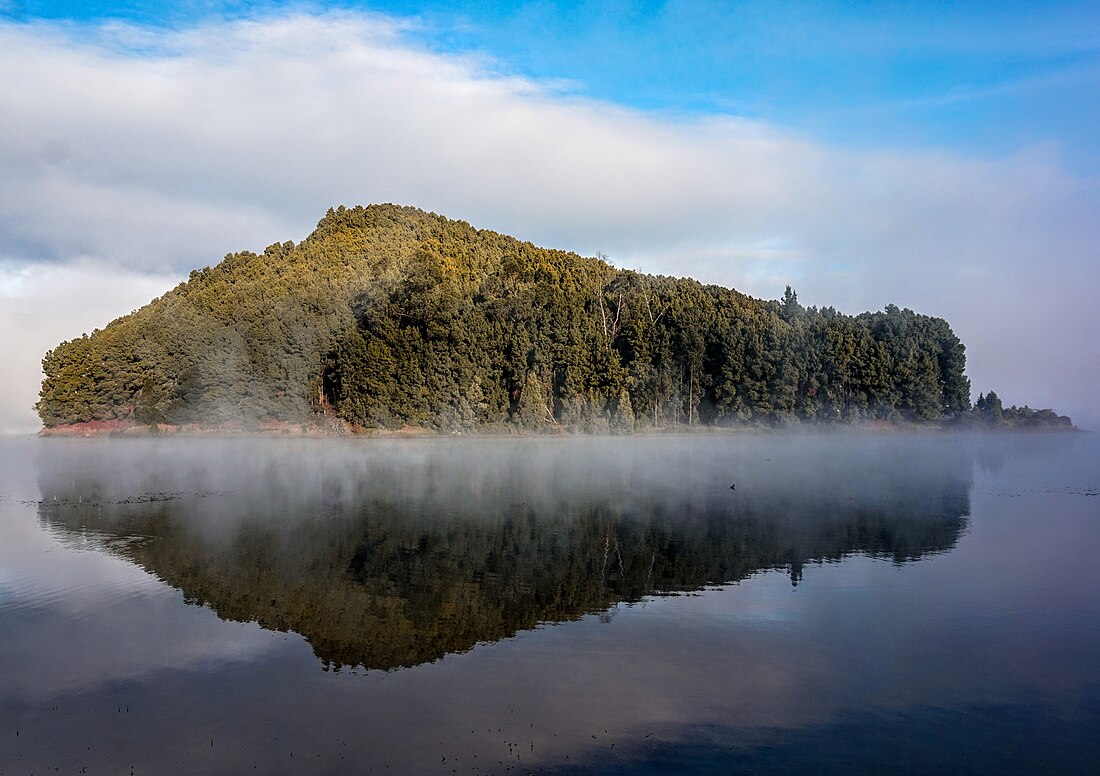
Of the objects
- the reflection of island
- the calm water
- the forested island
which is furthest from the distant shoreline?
the calm water

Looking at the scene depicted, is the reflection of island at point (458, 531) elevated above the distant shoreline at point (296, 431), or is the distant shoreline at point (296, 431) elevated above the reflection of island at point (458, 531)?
the distant shoreline at point (296, 431)

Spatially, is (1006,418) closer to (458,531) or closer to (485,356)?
(485,356)

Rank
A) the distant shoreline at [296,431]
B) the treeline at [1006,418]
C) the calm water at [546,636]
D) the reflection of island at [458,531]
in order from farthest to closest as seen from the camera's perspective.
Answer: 1. the treeline at [1006,418]
2. the distant shoreline at [296,431]
3. the reflection of island at [458,531]
4. the calm water at [546,636]

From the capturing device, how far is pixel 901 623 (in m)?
15.7

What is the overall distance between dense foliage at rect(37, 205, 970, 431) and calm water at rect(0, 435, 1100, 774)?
159 ft

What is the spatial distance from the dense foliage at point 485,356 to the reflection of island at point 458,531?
94.2 feet

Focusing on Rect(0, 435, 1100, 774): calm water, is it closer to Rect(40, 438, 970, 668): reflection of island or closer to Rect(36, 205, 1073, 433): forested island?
Rect(40, 438, 970, 668): reflection of island

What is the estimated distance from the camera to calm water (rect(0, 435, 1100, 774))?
1030cm

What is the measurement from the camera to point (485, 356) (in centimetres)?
8356

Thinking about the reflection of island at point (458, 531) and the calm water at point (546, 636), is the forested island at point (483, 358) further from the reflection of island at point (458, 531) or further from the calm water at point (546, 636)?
the calm water at point (546, 636)

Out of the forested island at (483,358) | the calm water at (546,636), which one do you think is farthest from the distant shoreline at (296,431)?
the calm water at (546,636)

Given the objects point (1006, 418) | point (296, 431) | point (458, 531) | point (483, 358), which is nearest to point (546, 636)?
point (458, 531)

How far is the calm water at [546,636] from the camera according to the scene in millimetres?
10305

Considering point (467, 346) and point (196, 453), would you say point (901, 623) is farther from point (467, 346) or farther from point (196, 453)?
point (467, 346)
